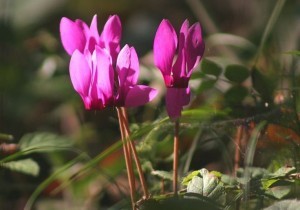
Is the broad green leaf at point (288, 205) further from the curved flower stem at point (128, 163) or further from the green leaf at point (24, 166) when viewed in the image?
the green leaf at point (24, 166)

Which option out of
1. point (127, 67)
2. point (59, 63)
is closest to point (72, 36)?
point (127, 67)

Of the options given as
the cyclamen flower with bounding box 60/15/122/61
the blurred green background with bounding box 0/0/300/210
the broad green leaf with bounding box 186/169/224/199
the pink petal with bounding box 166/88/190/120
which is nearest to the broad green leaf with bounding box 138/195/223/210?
the broad green leaf with bounding box 186/169/224/199

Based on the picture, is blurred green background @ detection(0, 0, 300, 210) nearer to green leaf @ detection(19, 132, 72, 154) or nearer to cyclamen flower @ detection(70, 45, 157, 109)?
green leaf @ detection(19, 132, 72, 154)

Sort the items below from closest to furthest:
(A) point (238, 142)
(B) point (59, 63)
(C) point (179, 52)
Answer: (C) point (179, 52), (A) point (238, 142), (B) point (59, 63)

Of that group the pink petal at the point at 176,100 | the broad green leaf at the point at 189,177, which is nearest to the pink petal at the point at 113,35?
the pink petal at the point at 176,100

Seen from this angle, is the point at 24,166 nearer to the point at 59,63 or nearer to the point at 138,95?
the point at 138,95
